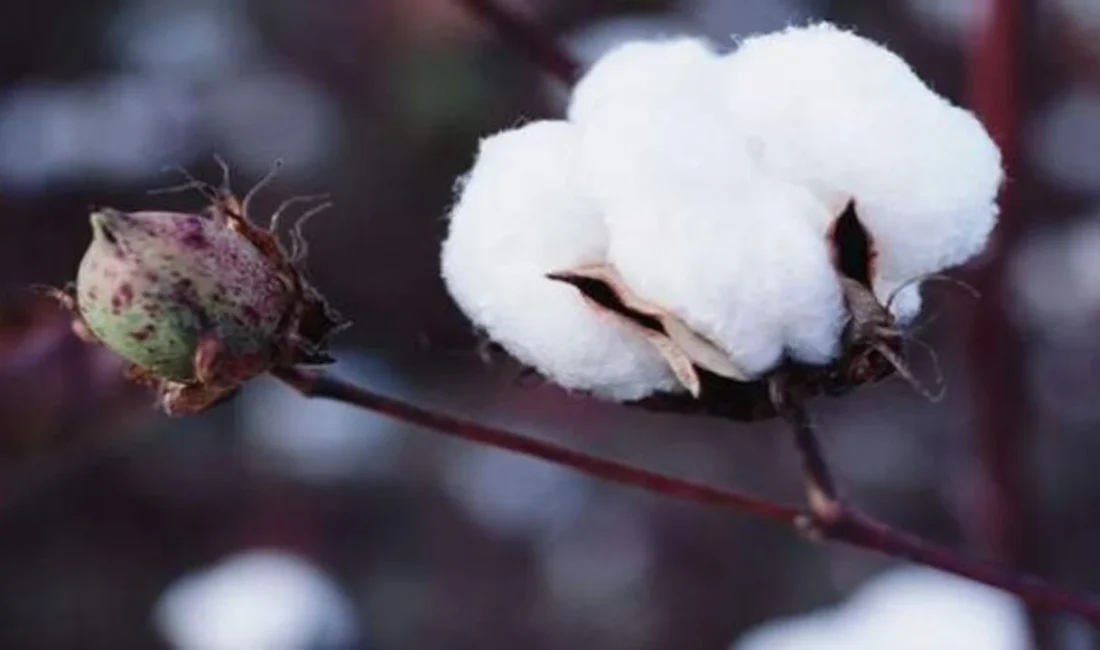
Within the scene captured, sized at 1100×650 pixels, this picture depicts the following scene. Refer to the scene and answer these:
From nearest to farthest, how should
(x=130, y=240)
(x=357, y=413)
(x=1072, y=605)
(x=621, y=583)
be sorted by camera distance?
(x=130, y=240)
(x=1072, y=605)
(x=621, y=583)
(x=357, y=413)

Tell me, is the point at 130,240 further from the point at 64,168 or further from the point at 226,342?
the point at 64,168

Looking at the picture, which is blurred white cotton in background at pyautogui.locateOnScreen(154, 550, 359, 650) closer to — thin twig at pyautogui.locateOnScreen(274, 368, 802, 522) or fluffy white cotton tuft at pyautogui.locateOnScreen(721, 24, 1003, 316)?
thin twig at pyautogui.locateOnScreen(274, 368, 802, 522)

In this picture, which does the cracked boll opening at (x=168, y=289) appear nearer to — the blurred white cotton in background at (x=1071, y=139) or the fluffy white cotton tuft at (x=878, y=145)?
the fluffy white cotton tuft at (x=878, y=145)

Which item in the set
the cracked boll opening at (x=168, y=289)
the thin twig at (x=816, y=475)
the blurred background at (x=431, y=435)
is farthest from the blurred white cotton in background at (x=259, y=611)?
the cracked boll opening at (x=168, y=289)

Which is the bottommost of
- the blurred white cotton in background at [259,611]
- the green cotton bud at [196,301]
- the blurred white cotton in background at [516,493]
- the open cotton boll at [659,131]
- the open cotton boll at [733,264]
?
the blurred white cotton in background at [516,493]

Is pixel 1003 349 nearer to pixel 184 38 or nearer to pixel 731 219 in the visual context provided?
pixel 731 219

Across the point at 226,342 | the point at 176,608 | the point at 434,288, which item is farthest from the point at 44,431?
the point at 434,288
